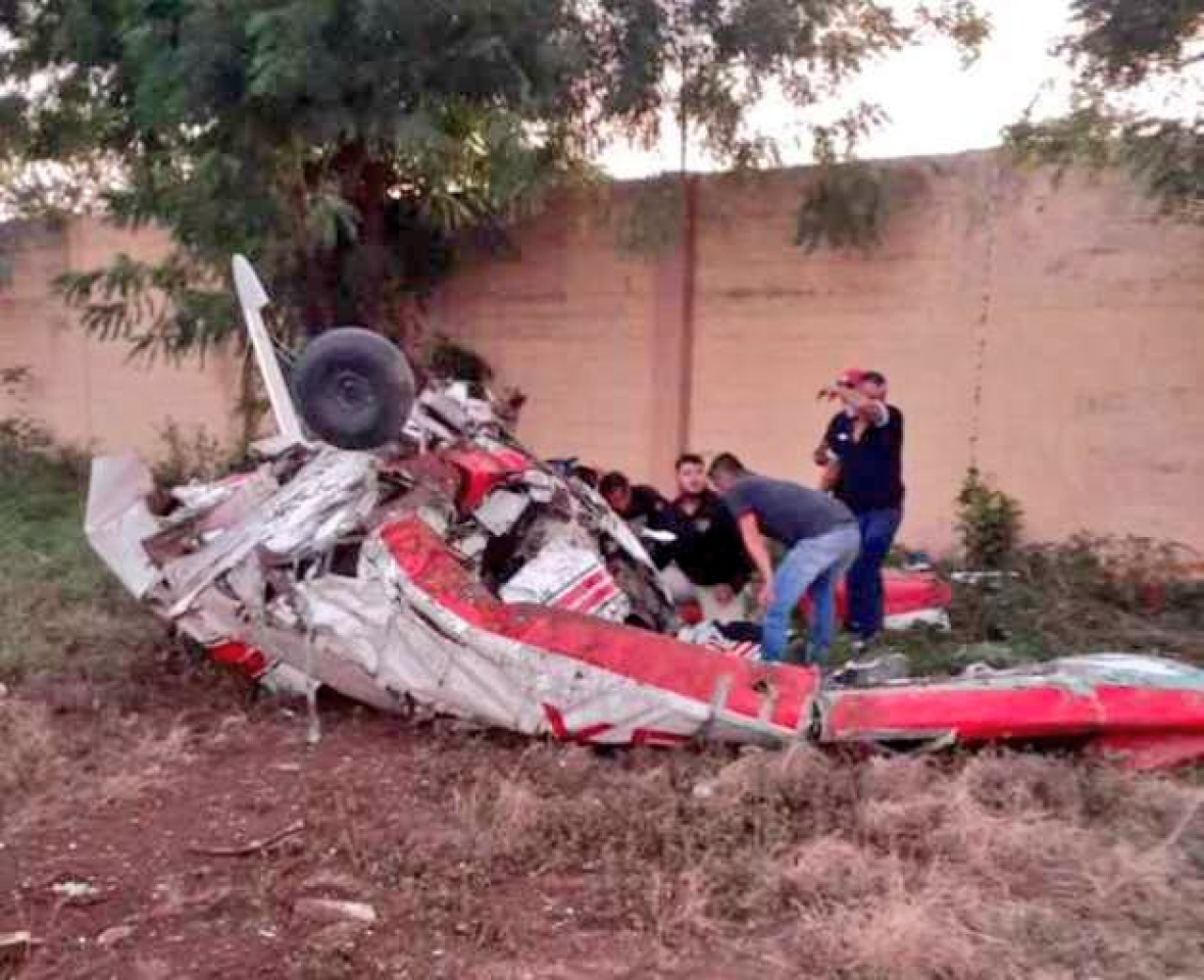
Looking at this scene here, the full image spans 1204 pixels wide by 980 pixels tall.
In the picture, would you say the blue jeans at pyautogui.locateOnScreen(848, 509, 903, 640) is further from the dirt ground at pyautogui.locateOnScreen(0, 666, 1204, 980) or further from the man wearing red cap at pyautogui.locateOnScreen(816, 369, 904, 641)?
the dirt ground at pyautogui.locateOnScreen(0, 666, 1204, 980)

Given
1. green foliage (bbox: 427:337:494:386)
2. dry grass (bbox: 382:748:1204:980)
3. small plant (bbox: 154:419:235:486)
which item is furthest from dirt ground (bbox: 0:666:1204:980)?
small plant (bbox: 154:419:235:486)

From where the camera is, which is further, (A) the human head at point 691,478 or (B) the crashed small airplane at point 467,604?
(A) the human head at point 691,478

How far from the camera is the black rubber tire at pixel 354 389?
5516 mm


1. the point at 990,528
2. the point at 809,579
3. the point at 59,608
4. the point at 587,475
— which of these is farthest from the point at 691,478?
the point at 59,608

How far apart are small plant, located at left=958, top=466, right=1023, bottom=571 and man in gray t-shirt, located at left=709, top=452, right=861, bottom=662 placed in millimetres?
2295

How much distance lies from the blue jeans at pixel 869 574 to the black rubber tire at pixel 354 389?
8.03ft

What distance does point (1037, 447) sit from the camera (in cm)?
769

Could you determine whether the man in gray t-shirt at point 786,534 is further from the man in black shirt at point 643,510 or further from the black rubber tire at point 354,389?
the black rubber tire at point 354,389

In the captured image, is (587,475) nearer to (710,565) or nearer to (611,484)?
(611,484)

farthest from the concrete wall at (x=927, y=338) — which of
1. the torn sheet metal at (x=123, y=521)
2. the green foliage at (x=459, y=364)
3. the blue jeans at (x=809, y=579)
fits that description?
the torn sheet metal at (x=123, y=521)

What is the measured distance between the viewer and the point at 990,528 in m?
7.75

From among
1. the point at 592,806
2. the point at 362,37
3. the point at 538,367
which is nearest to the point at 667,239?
the point at 538,367

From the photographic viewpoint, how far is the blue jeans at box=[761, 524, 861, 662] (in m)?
5.51

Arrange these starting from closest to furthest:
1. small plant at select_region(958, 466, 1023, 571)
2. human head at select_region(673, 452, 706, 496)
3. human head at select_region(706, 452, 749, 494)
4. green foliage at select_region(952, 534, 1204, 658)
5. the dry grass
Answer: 1. the dry grass
2. human head at select_region(706, 452, 749, 494)
3. green foliage at select_region(952, 534, 1204, 658)
4. human head at select_region(673, 452, 706, 496)
5. small plant at select_region(958, 466, 1023, 571)
